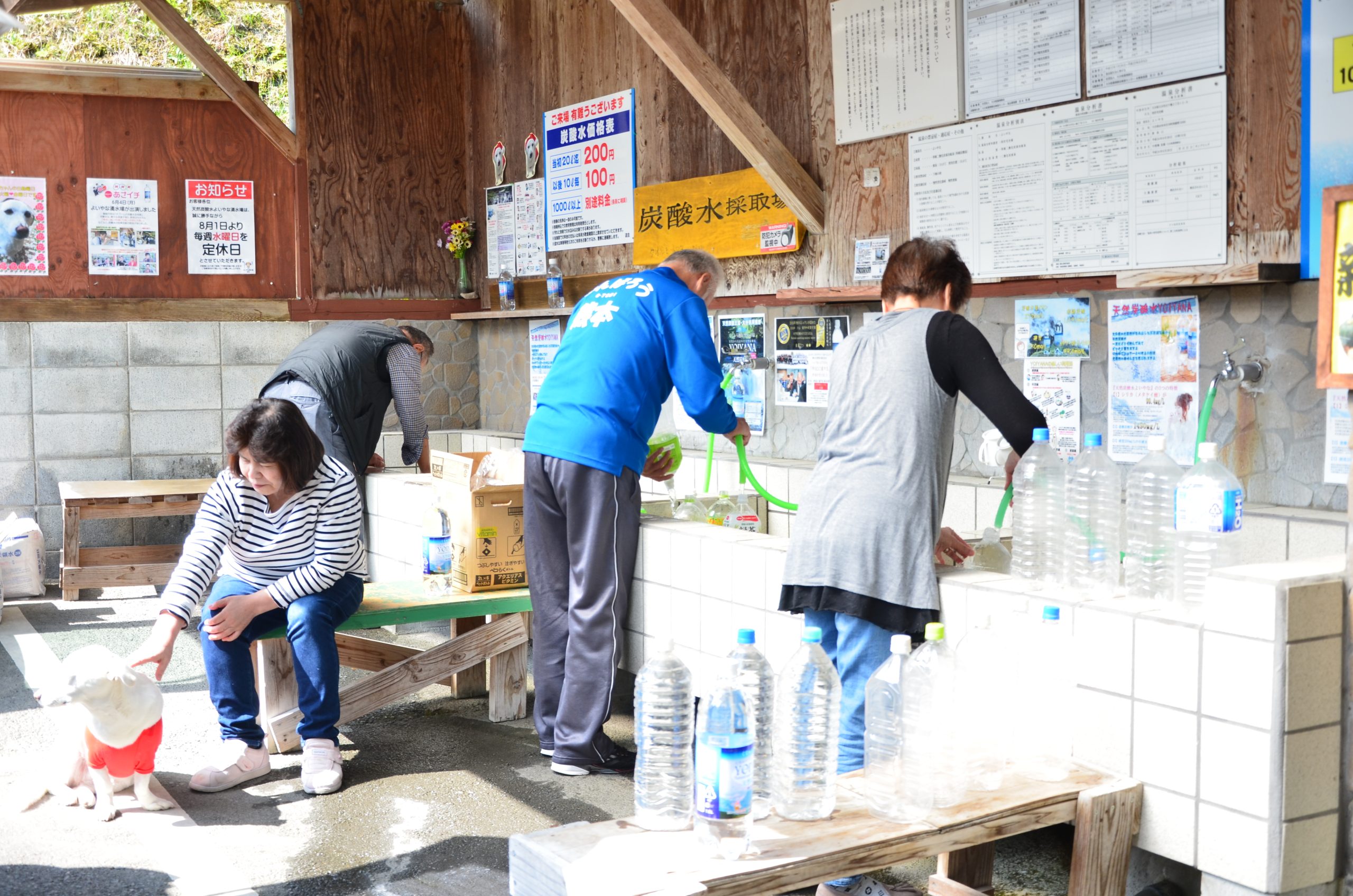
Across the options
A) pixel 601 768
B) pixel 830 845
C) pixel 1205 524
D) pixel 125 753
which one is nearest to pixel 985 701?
pixel 830 845

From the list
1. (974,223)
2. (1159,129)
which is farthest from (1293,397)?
(974,223)

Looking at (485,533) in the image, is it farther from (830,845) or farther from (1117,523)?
(830,845)

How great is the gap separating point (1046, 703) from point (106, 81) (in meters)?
6.43

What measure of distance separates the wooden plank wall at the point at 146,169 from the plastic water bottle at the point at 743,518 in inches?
154

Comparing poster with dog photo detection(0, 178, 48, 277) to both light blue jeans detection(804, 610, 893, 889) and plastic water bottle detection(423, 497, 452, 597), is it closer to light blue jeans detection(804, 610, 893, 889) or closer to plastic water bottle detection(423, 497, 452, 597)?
plastic water bottle detection(423, 497, 452, 597)

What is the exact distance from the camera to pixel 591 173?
22.6ft

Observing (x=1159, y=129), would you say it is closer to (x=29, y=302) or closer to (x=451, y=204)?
(x=451, y=204)

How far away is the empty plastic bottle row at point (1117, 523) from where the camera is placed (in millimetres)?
2824

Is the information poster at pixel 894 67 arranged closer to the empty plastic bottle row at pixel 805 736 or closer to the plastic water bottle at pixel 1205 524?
the plastic water bottle at pixel 1205 524

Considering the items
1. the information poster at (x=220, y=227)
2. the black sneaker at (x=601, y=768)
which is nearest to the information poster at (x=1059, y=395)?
the black sneaker at (x=601, y=768)

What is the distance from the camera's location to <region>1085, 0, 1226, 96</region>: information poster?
3.87 meters

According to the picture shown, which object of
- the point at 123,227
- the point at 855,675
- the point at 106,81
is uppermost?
the point at 106,81

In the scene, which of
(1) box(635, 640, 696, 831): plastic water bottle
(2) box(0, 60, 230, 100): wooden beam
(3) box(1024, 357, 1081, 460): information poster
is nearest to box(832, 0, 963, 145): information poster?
(3) box(1024, 357, 1081, 460): information poster

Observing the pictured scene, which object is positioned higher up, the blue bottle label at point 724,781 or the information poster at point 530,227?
the information poster at point 530,227
